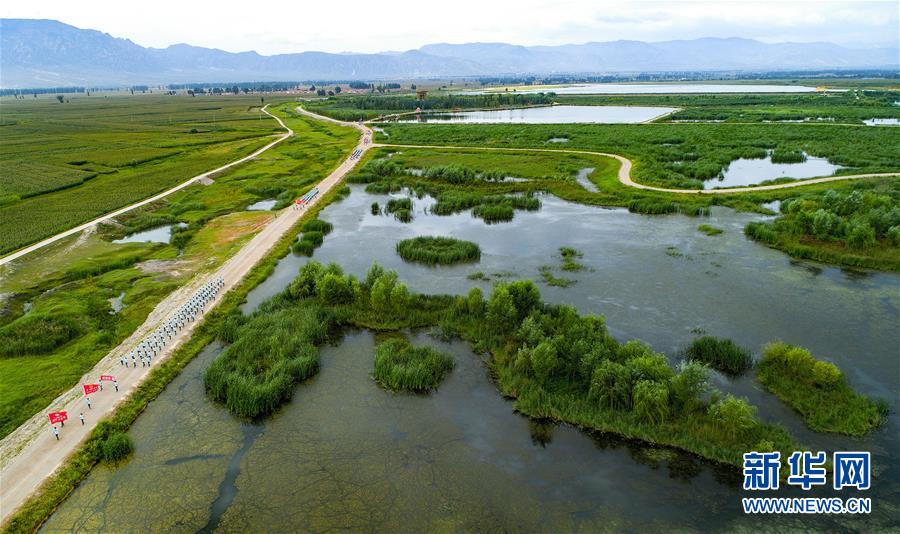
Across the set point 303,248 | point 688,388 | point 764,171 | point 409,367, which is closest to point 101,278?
point 303,248

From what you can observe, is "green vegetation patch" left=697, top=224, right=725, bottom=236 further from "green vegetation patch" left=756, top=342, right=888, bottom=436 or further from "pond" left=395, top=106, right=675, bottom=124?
"pond" left=395, top=106, right=675, bottom=124

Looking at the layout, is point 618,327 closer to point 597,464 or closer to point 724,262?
→ point 597,464

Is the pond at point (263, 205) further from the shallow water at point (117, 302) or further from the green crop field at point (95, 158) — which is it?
the shallow water at point (117, 302)

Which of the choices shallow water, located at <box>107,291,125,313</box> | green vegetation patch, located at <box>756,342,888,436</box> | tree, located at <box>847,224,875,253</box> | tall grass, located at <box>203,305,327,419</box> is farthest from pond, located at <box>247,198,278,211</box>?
tree, located at <box>847,224,875,253</box>

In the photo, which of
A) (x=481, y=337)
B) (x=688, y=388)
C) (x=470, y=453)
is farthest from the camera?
(x=481, y=337)

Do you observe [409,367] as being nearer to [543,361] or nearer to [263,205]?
[543,361]

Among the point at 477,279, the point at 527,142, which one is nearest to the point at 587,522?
the point at 477,279
